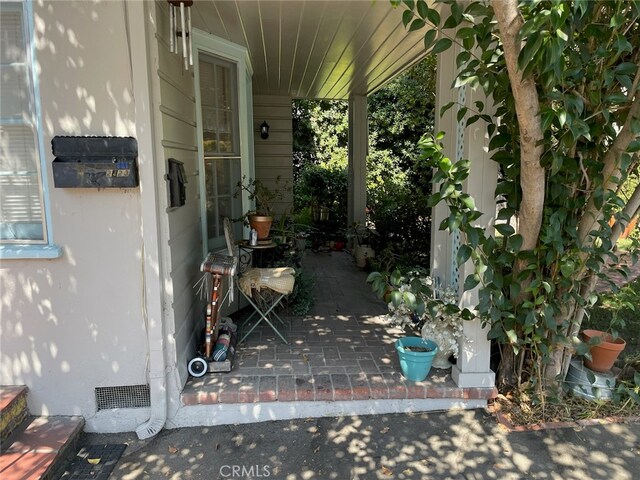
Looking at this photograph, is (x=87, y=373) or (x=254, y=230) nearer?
(x=87, y=373)

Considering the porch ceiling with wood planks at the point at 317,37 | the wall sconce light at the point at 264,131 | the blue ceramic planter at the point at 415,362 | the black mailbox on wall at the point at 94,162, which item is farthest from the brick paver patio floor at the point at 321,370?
the wall sconce light at the point at 264,131

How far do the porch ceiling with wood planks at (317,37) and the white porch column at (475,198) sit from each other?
78cm

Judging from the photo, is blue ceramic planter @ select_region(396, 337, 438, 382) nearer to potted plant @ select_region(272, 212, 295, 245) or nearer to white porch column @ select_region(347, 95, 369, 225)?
potted plant @ select_region(272, 212, 295, 245)

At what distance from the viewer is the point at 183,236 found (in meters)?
2.94

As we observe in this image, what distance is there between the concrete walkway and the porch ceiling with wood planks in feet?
8.29

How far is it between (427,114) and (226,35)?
7.44 m

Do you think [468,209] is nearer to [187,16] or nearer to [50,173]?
[187,16]

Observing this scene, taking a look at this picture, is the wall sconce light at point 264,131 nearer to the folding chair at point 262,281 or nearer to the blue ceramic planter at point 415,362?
the folding chair at point 262,281

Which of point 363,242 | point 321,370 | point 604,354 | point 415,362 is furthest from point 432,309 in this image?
point 363,242

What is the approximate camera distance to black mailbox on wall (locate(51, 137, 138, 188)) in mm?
2299

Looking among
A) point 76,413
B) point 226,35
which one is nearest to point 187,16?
point 226,35

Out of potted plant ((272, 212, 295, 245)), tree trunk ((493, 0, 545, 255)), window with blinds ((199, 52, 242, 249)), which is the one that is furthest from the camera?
potted plant ((272, 212, 295, 245))

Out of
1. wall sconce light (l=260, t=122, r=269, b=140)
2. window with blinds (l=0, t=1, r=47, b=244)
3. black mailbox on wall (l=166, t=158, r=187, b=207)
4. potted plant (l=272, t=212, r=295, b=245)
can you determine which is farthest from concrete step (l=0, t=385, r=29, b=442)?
wall sconce light (l=260, t=122, r=269, b=140)

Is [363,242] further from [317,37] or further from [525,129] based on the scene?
[525,129]
